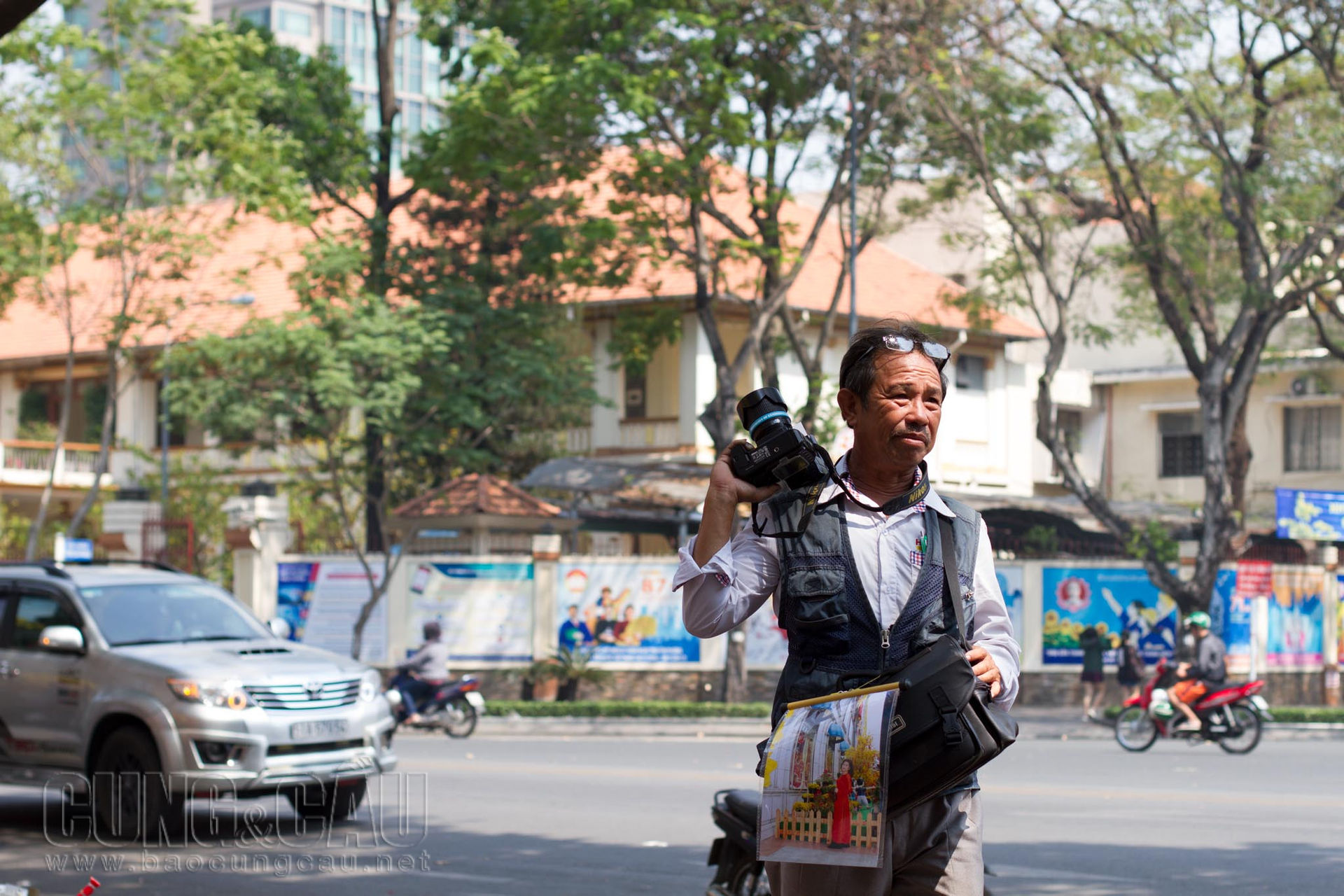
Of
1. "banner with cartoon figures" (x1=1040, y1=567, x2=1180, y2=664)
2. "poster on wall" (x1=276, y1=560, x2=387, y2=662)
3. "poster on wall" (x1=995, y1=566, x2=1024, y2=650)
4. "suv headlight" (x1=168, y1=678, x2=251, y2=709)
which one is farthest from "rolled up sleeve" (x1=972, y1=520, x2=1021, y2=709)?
"banner with cartoon figures" (x1=1040, y1=567, x2=1180, y2=664)

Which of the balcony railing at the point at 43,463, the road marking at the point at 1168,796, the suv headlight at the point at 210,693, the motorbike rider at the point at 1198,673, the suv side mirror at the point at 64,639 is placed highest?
the balcony railing at the point at 43,463

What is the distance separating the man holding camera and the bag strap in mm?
14

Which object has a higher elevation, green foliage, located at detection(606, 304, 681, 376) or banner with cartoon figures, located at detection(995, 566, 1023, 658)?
green foliage, located at detection(606, 304, 681, 376)

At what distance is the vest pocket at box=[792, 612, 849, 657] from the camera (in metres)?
3.65

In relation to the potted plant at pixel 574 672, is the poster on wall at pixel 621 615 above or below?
above

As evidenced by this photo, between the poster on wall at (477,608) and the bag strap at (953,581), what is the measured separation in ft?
72.5

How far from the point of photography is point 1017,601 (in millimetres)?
26328

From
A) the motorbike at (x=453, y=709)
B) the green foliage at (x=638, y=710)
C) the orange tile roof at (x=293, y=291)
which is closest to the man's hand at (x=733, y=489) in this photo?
the motorbike at (x=453, y=709)

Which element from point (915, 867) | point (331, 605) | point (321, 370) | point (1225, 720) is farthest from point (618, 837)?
point (331, 605)

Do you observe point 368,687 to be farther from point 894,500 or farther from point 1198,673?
point 1198,673

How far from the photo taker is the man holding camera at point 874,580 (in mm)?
3654

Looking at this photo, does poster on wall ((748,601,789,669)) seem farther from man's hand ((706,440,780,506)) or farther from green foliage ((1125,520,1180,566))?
man's hand ((706,440,780,506))

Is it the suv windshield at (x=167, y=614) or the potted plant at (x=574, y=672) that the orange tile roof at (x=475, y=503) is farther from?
the suv windshield at (x=167, y=614)

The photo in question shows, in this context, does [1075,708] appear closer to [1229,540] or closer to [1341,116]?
[1229,540]
